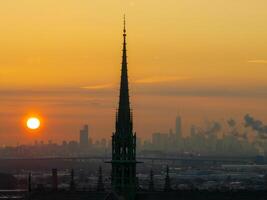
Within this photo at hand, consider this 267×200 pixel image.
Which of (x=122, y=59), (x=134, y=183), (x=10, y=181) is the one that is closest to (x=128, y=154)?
(x=134, y=183)

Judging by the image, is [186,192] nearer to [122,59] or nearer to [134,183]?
[134,183]

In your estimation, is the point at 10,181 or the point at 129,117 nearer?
the point at 129,117

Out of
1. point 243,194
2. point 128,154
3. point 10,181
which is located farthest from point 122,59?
point 10,181

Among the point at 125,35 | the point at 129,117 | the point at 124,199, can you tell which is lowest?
the point at 124,199

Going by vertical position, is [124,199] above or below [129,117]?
below

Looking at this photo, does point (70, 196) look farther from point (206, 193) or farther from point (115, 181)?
point (206, 193)

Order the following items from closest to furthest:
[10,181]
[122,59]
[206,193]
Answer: [206,193] < [122,59] < [10,181]

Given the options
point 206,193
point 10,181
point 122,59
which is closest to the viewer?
point 206,193
